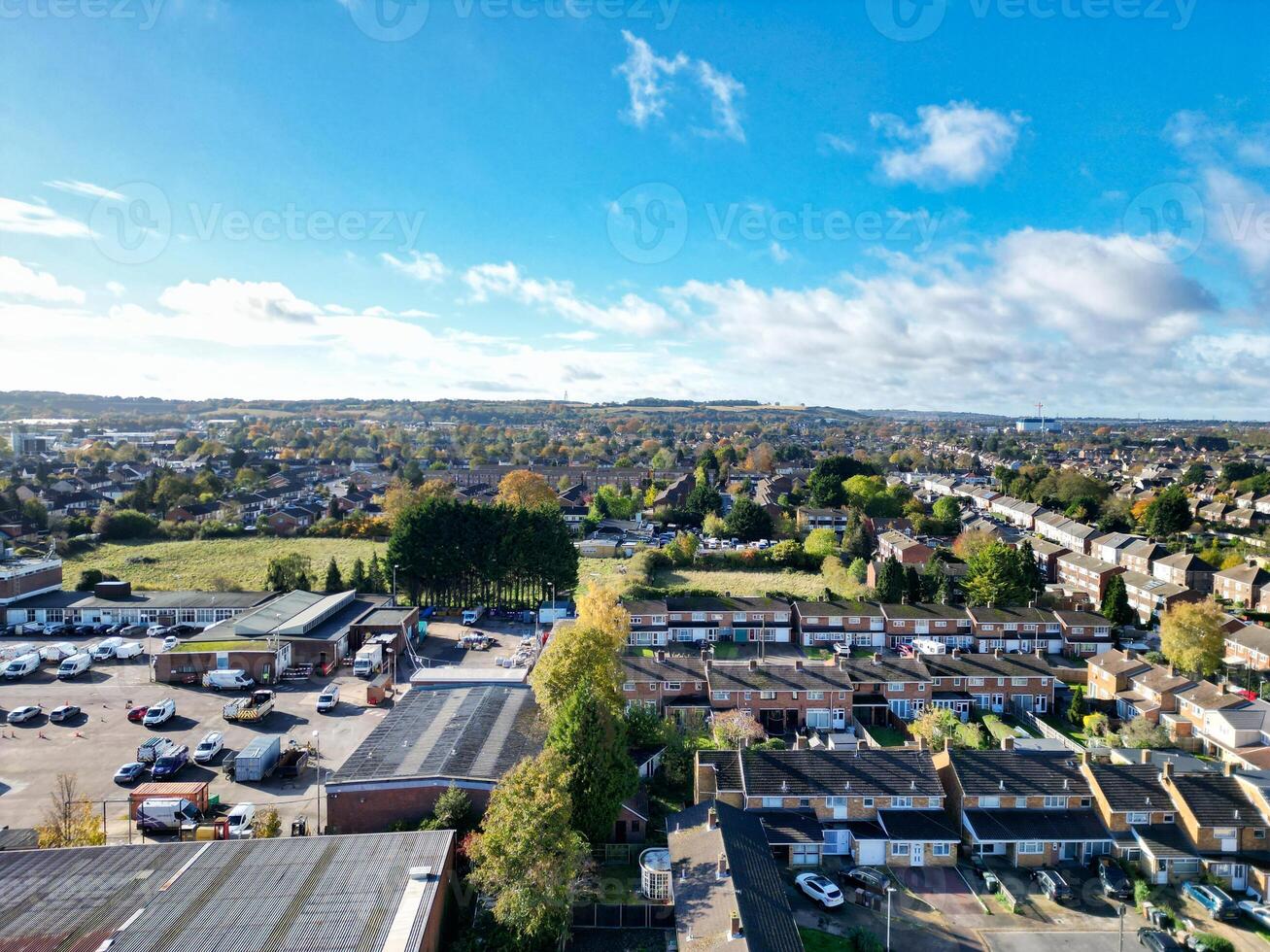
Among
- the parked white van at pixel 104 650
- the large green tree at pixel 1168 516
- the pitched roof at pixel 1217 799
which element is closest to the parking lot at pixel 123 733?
the parked white van at pixel 104 650

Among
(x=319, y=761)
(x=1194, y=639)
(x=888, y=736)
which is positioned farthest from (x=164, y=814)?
(x=1194, y=639)

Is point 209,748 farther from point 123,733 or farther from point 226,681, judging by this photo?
point 226,681

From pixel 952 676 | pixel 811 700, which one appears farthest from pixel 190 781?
pixel 952 676

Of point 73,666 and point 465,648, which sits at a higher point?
point 73,666

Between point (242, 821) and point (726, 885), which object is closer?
point (726, 885)

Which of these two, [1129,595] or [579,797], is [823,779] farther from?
[1129,595]

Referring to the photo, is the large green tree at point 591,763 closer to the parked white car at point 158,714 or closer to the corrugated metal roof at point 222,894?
the corrugated metal roof at point 222,894
